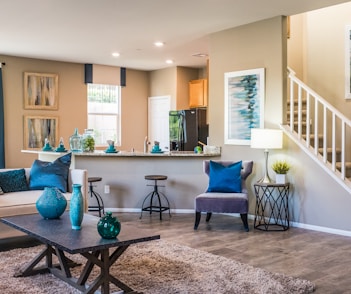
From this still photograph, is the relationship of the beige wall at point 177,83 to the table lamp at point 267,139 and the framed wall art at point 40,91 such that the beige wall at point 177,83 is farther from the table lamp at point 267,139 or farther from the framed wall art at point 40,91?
the table lamp at point 267,139

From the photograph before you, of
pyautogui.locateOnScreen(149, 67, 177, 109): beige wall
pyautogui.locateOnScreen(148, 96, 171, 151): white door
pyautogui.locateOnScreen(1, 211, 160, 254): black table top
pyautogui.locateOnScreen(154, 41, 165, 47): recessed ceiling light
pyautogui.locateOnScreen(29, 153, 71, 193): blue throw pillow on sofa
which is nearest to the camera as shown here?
pyautogui.locateOnScreen(1, 211, 160, 254): black table top

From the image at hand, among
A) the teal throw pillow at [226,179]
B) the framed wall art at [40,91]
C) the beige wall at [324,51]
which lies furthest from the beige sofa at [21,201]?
the framed wall art at [40,91]

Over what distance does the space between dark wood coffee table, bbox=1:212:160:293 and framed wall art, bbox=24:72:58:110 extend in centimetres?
541

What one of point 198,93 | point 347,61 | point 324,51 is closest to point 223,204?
point 347,61

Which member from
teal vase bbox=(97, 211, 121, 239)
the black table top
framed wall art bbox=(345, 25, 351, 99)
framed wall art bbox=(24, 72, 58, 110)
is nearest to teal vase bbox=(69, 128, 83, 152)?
framed wall art bbox=(24, 72, 58, 110)

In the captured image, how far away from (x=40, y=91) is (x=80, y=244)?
6556 mm

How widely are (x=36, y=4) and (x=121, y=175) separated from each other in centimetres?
270

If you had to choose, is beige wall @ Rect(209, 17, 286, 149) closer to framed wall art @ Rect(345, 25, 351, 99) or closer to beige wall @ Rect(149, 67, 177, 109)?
framed wall art @ Rect(345, 25, 351, 99)

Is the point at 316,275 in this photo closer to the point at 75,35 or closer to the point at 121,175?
the point at 121,175

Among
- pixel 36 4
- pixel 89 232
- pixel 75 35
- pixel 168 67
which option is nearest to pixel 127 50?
pixel 75 35

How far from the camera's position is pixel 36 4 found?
5125 millimetres

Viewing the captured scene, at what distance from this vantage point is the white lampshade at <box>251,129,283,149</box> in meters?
5.49

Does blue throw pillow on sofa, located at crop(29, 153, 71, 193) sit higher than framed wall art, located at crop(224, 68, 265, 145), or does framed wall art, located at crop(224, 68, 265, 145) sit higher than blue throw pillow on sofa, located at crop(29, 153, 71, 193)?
framed wall art, located at crop(224, 68, 265, 145)

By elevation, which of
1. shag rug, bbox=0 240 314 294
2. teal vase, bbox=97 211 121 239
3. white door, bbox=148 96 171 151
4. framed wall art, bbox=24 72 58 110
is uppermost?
framed wall art, bbox=24 72 58 110
